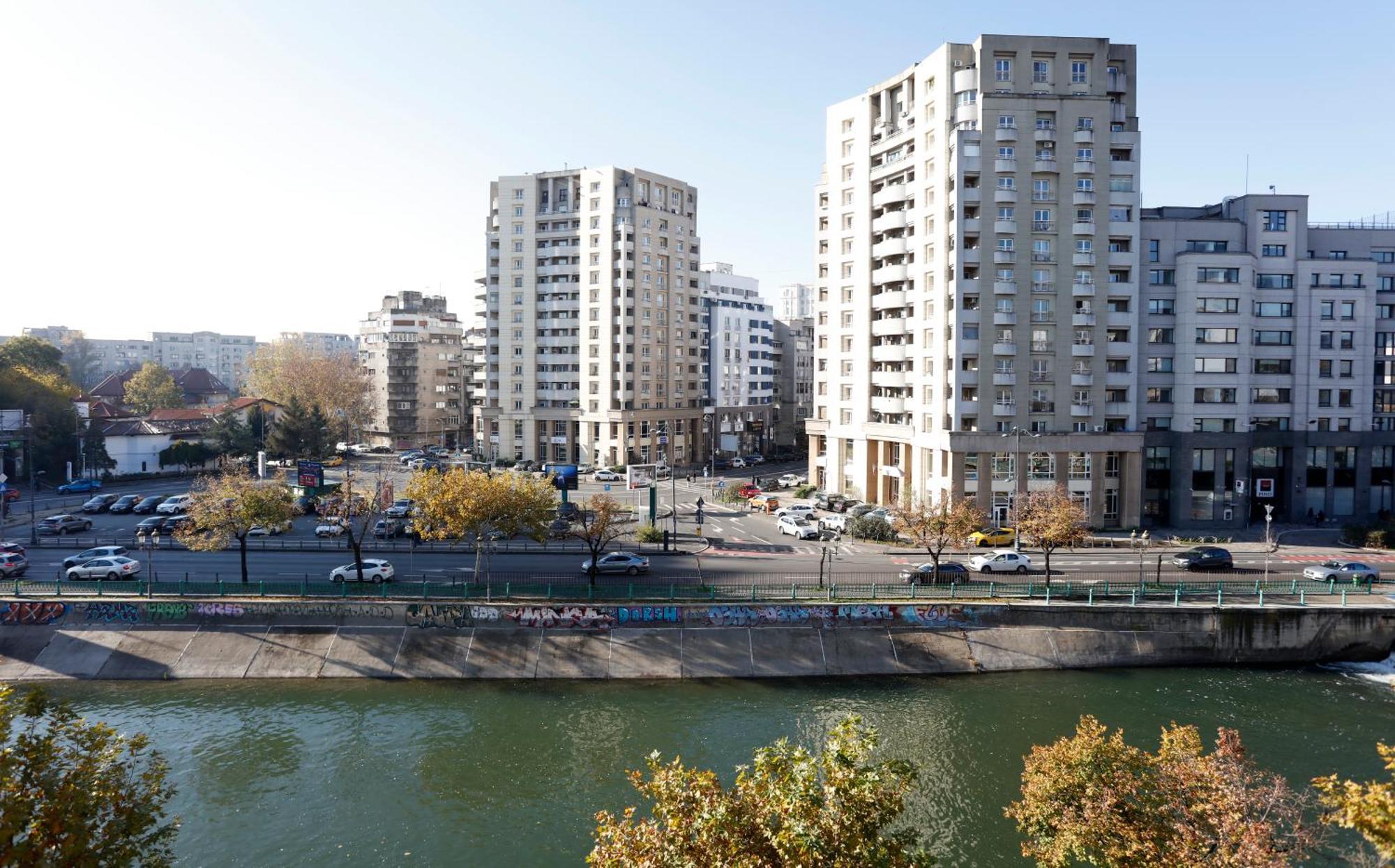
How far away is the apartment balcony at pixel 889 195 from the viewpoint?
72562 millimetres

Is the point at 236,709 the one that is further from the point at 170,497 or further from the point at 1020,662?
the point at 170,497

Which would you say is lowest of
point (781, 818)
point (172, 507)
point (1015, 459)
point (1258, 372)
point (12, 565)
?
point (12, 565)

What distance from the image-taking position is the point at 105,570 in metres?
47.0

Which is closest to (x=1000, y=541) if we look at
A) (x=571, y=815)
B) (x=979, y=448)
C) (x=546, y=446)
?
(x=979, y=448)

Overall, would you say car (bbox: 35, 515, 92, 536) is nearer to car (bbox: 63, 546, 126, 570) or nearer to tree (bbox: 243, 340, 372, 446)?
car (bbox: 63, 546, 126, 570)

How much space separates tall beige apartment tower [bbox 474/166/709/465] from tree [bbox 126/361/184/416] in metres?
54.1

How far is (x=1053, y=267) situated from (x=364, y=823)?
59720 millimetres

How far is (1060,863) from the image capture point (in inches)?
689

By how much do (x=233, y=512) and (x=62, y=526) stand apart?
29.9 meters

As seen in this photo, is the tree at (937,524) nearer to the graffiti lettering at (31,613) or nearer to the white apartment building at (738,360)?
the graffiti lettering at (31,613)

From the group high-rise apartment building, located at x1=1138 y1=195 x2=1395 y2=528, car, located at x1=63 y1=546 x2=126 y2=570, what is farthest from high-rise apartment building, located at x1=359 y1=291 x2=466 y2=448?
high-rise apartment building, located at x1=1138 y1=195 x2=1395 y2=528

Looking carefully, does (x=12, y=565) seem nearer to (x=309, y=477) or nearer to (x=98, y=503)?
(x=98, y=503)

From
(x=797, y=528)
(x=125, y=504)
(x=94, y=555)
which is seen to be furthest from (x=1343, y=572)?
(x=125, y=504)

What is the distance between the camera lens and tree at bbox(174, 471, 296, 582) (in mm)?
44250
